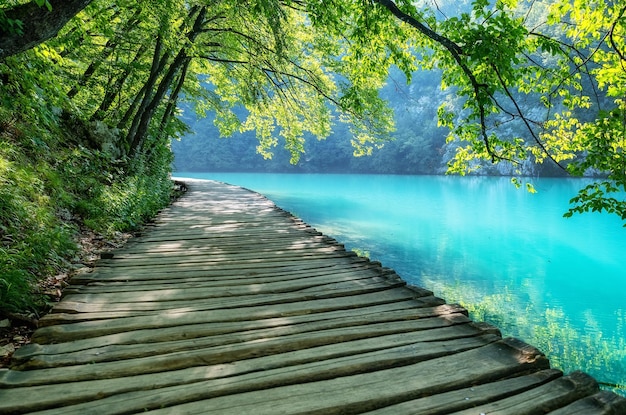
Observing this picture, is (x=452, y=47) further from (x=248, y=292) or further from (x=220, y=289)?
(x=220, y=289)

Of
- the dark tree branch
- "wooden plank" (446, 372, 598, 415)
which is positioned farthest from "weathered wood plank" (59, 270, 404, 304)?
the dark tree branch

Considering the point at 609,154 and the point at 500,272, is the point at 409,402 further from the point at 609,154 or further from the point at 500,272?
the point at 500,272

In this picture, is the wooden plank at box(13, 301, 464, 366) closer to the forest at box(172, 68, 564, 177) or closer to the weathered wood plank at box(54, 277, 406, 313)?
the weathered wood plank at box(54, 277, 406, 313)

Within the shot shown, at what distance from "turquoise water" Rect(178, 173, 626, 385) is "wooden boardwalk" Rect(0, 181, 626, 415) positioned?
425cm

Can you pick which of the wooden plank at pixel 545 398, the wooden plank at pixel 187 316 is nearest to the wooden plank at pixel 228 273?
the wooden plank at pixel 187 316

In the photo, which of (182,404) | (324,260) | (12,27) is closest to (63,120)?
(12,27)

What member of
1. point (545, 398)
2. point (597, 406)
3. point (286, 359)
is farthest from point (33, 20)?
point (597, 406)

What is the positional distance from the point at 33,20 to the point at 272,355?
3.08 metres

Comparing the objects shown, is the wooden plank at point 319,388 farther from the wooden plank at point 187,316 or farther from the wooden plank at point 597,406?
the wooden plank at point 187,316

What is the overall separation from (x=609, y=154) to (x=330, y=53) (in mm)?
7676

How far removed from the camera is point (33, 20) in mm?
2969

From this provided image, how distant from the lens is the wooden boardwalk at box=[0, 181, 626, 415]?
185 centimetres

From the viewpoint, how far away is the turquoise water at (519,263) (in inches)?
262

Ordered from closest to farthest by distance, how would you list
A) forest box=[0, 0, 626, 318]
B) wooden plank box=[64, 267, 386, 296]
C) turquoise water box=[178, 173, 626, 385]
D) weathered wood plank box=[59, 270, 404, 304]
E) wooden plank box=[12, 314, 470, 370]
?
wooden plank box=[12, 314, 470, 370]
weathered wood plank box=[59, 270, 404, 304]
wooden plank box=[64, 267, 386, 296]
forest box=[0, 0, 626, 318]
turquoise water box=[178, 173, 626, 385]
